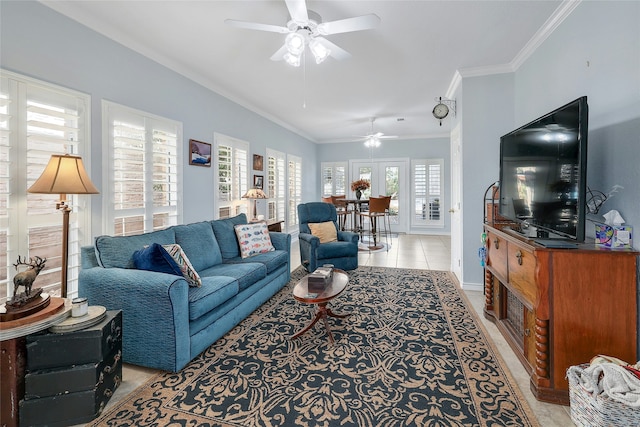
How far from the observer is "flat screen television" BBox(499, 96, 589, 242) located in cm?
153

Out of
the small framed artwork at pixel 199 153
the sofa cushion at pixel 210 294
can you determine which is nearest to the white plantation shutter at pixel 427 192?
the small framed artwork at pixel 199 153

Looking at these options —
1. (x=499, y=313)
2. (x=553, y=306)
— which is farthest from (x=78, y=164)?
(x=499, y=313)

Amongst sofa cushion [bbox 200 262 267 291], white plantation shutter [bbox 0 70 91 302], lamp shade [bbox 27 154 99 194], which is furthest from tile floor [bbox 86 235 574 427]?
lamp shade [bbox 27 154 99 194]

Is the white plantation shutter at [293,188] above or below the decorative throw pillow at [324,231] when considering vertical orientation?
above

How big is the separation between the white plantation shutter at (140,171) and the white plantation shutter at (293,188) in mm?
3494

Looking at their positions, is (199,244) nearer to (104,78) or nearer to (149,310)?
(149,310)

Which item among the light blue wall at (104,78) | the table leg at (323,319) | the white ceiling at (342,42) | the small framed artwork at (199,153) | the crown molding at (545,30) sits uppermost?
the white ceiling at (342,42)

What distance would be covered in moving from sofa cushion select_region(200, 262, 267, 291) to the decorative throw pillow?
1405mm

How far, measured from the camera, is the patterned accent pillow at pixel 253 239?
3371 millimetres

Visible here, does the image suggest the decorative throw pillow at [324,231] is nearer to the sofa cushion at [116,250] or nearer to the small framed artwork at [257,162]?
the small framed artwork at [257,162]

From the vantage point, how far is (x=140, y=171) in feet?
9.78

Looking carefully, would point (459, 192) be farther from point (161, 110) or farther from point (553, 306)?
point (161, 110)

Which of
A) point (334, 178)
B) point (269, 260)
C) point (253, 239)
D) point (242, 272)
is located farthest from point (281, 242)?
point (334, 178)

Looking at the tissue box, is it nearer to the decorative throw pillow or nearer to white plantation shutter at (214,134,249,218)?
the decorative throw pillow
